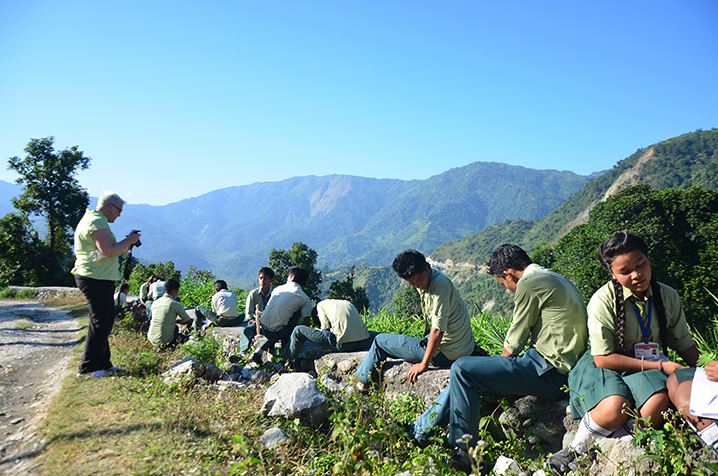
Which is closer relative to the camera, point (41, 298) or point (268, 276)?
point (268, 276)

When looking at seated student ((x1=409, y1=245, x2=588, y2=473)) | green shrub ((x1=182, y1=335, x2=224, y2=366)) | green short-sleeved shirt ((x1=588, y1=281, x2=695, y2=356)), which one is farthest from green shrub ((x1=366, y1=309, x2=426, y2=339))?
green short-sleeved shirt ((x1=588, y1=281, x2=695, y2=356))

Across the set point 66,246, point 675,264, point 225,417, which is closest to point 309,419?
point 225,417

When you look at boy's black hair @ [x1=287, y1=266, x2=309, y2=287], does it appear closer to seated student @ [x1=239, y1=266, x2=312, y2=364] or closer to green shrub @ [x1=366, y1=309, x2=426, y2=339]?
seated student @ [x1=239, y1=266, x2=312, y2=364]

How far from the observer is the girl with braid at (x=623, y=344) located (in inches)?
96.7

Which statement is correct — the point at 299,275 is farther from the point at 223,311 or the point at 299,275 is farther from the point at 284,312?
the point at 223,311

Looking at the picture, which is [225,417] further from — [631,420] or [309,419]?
[631,420]

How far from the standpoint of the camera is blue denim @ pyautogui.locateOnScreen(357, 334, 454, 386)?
384 centimetres

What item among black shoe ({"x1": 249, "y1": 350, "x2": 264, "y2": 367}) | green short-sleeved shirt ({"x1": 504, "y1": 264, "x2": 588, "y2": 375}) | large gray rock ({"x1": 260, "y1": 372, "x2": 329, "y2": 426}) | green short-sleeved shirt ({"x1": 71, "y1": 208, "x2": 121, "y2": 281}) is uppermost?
green short-sleeved shirt ({"x1": 71, "y1": 208, "x2": 121, "y2": 281})

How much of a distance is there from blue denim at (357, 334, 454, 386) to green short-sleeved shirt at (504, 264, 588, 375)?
922mm

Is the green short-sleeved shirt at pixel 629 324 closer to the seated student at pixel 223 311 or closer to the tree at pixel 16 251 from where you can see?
the seated student at pixel 223 311

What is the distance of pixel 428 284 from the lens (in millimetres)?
3670

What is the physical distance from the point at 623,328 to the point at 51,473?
3.64 meters

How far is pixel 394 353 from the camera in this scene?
3.99 m

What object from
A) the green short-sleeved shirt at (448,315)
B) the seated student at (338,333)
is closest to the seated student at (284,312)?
the seated student at (338,333)
